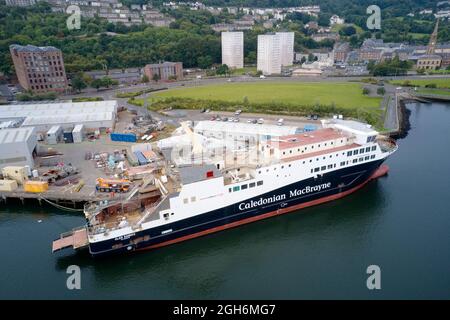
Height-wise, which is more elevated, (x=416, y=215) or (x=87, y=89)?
(x=87, y=89)

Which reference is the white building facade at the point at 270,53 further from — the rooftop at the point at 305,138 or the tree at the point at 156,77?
the rooftop at the point at 305,138

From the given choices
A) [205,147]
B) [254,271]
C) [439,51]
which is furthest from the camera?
[439,51]

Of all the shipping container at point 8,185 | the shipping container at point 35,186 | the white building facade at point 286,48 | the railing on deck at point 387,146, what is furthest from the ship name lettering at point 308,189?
the white building facade at point 286,48

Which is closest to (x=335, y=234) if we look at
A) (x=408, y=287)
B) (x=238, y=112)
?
(x=408, y=287)

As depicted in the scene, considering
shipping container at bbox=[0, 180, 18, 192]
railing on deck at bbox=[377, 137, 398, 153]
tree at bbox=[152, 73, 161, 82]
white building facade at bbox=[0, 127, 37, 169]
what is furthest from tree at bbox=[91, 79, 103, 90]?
railing on deck at bbox=[377, 137, 398, 153]

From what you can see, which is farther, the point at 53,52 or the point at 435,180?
the point at 53,52

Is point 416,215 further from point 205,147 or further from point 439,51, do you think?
point 439,51

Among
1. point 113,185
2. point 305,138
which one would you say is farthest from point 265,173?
point 113,185

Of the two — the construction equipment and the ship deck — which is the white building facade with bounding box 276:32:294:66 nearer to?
the construction equipment
